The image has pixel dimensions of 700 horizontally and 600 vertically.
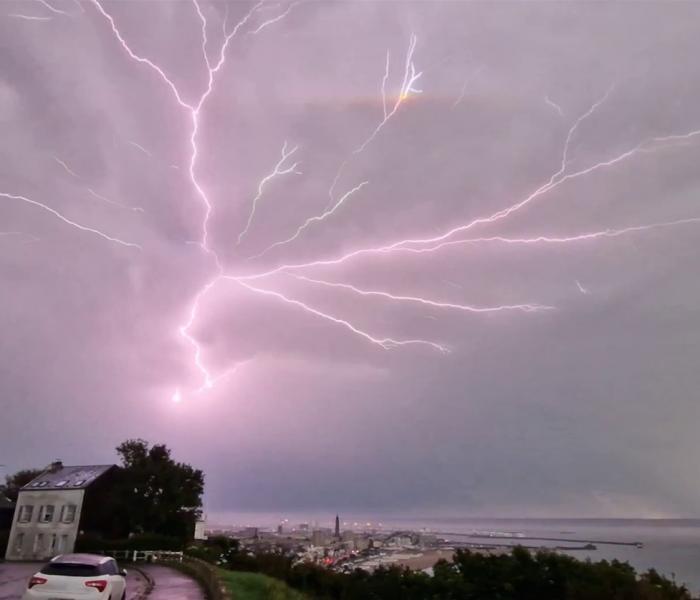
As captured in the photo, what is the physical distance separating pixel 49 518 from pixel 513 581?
117 feet

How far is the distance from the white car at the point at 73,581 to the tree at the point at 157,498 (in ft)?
92.4

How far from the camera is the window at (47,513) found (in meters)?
38.7

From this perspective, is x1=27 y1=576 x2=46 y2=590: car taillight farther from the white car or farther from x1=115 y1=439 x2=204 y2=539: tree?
x1=115 y1=439 x2=204 y2=539: tree

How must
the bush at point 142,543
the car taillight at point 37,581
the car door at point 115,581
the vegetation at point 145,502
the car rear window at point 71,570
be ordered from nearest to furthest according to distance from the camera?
the car taillight at point 37,581, the car rear window at point 71,570, the car door at point 115,581, the bush at point 142,543, the vegetation at point 145,502

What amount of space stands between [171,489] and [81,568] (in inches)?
1153

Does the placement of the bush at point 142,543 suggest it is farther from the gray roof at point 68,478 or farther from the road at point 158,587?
the road at point 158,587

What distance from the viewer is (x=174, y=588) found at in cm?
1627

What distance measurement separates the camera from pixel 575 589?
15.4m

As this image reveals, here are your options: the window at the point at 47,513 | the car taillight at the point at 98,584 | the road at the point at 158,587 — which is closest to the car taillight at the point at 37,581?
the car taillight at the point at 98,584

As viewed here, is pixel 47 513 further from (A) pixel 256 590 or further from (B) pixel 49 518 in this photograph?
(A) pixel 256 590

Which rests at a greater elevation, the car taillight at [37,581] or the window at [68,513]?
the window at [68,513]

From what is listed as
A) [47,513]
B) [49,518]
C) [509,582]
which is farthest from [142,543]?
[509,582]

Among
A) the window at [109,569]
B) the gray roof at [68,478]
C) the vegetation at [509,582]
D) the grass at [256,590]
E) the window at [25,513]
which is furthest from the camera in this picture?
the gray roof at [68,478]

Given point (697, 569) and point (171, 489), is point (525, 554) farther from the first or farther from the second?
point (171, 489)
